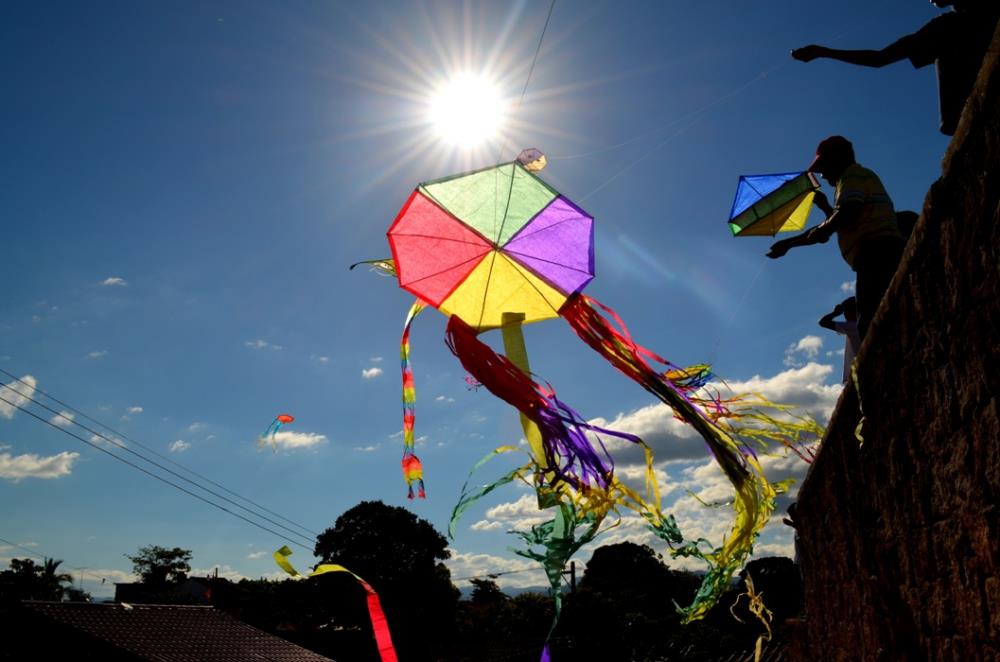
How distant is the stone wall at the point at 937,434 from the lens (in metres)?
1.46

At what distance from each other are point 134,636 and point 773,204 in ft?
38.6

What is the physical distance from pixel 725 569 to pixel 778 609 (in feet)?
62.1

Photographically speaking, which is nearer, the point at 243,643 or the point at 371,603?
the point at 371,603

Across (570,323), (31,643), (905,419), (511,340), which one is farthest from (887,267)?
(31,643)

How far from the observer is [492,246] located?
139 inches

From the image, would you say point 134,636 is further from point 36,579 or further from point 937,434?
point 36,579

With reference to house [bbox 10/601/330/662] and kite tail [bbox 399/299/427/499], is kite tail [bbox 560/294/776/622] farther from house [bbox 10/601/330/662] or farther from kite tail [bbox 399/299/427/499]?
house [bbox 10/601/330/662]

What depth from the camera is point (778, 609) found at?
1925 centimetres

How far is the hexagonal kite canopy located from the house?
9.81 m

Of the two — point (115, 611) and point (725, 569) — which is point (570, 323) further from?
point (115, 611)

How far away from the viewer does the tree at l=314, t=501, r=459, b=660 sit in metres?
23.6

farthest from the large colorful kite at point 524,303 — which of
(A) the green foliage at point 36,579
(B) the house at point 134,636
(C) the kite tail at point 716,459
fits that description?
(A) the green foliage at point 36,579

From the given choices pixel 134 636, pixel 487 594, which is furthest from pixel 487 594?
pixel 134 636

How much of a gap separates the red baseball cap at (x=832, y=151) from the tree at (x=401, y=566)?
2217 cm
